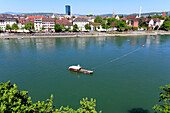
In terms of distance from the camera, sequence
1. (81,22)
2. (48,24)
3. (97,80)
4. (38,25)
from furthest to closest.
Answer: (81,22) → (38,25) → (48,24) → (97,80)

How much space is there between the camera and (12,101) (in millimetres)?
7207

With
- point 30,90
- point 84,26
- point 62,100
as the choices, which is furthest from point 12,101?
point 84,26

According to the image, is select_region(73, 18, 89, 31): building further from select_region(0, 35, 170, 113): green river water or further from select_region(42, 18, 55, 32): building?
select_region(0, 35, 170, 113): green river water

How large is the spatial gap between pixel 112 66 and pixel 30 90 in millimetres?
12929

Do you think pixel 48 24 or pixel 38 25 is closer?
pixel 48 24

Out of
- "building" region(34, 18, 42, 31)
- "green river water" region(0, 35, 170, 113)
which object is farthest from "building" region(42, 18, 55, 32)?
"green river water" region(0, 35, 170, 113)

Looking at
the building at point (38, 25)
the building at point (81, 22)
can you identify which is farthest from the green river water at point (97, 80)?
the building at point (81, 22)

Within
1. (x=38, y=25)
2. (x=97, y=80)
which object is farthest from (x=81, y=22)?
(x=97, y=80)

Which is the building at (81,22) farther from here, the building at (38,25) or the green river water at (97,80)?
the green river water at (97,80)

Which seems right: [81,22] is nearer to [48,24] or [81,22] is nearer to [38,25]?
[48,24]

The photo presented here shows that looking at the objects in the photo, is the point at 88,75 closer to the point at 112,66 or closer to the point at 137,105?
the point at 112,66

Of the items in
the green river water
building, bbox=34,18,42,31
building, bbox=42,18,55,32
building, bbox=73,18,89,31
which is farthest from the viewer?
building, bbox=73,18,89,31

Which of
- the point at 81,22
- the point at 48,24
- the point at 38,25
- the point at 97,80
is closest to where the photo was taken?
the point at 97,80

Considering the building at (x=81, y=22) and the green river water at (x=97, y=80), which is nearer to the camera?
the green river water at (x=97, y=80)
